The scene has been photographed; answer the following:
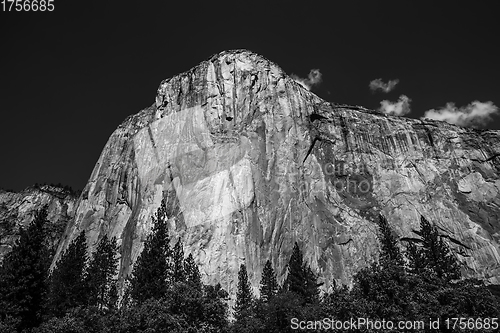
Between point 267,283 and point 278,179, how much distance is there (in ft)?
69.9

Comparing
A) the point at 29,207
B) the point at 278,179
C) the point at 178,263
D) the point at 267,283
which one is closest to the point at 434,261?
the point at 267,283

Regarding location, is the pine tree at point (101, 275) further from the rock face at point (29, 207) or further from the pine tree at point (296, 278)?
the rock face at point (29, 207)

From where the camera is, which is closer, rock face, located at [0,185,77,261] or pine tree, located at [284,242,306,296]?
pine tree, located at [284,242,306,296]

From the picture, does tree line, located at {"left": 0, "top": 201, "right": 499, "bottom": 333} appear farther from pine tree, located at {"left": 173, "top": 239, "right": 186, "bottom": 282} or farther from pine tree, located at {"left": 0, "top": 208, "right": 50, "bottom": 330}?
pine tree, located at {"left": 173, "top": 239, "right": 186, "bottom": 282}

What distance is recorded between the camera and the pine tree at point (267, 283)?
169 feet

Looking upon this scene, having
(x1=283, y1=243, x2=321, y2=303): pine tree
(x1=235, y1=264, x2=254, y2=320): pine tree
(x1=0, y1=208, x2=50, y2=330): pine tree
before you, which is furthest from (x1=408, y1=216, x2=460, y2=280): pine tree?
(x1=0, y1=208, x2=50, y2=330): pine tree

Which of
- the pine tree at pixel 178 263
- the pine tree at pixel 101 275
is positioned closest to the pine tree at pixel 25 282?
the pine tree at pixel 101 275

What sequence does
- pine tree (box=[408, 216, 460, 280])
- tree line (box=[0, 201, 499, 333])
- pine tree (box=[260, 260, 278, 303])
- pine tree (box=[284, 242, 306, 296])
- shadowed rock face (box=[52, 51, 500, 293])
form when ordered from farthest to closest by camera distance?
shadowed rock face (box=[52, 51, 500, 293]) → pine tree (box=[260, 260, 278, 303]) → pine tree (box=[284, 242, 306, 296]) → pine tree (box=[408, 216, 460, 280]) → tree line (box=[0, 201, 499, 333])

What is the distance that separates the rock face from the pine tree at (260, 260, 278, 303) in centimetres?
7323

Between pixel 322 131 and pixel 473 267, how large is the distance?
3526cm

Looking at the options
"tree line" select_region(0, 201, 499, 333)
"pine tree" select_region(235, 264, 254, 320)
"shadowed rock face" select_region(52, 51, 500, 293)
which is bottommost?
"tree line" select_region(0, 201, 499, 333)

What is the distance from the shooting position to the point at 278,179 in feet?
229

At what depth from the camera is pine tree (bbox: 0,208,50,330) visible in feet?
121

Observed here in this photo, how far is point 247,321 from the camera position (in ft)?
104
